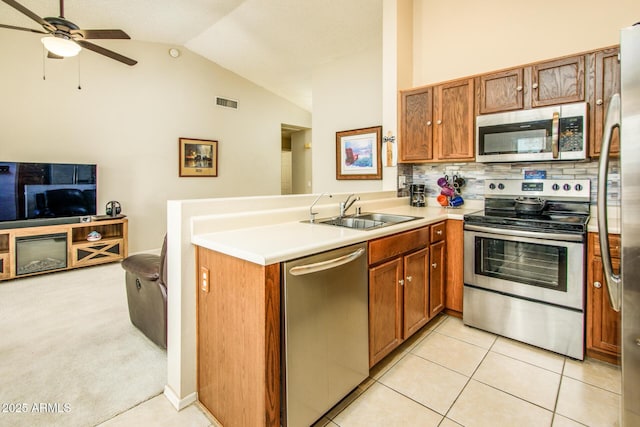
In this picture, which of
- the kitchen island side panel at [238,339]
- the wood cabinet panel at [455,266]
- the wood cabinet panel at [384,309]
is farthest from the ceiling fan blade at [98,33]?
the wood cabinet panel at [455,266]

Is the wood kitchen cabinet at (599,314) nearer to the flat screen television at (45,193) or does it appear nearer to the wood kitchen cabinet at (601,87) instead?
the wood kitchen cabinet at (601,87)

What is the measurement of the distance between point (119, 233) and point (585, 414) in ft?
18.1

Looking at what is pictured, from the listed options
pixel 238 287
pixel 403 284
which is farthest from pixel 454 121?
pixel 238 287

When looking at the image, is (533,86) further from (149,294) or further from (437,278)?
(149,294)

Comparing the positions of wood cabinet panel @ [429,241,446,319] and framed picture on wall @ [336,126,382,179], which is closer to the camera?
wood cabinet panel @ [429,241,446,319]

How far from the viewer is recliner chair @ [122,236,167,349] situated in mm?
2094

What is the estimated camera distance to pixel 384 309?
2.00 metres

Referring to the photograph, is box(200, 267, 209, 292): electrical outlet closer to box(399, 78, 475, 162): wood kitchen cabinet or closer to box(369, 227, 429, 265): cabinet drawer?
box(369, 227, 429, 265): cabinet drawer

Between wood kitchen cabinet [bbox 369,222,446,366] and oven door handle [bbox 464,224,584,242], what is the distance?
0.99ft

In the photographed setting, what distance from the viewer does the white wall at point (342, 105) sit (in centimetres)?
A: 460

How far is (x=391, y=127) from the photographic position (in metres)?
3.51

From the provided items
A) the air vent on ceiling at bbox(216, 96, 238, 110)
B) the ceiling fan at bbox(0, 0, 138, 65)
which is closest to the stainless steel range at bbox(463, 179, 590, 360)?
the ceiling fan at bbox(0, 0, 138, 65)

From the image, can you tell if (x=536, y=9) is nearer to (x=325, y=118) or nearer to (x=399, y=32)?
(x=399, y=32)

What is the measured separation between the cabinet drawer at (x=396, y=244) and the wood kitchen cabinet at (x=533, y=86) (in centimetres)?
137
